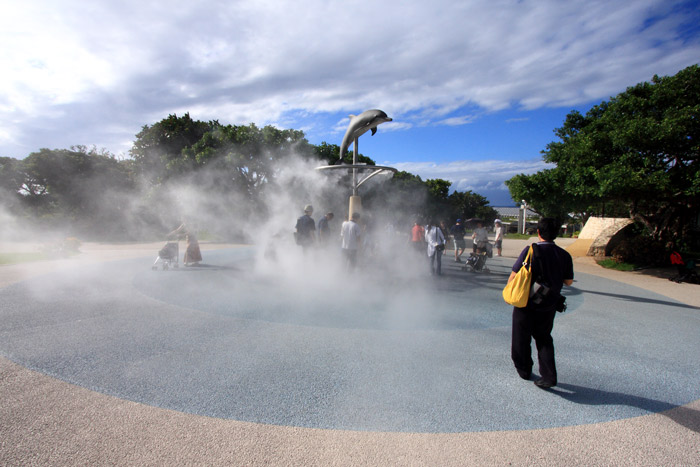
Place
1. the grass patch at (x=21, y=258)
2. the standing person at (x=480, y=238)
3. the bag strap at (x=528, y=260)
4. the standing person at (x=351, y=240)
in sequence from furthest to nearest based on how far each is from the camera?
the grass patch at (x=21, y=258) < the standing person at (x=480, y=238) < the standing person at (x=351, y=240) < the bag strap at (x=528, y=260)

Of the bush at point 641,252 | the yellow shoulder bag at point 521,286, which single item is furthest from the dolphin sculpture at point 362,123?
the bush at point 641,252

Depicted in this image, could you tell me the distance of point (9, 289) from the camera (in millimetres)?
7148

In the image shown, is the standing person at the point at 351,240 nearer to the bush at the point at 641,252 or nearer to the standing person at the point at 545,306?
the standing person at the point at 545,306

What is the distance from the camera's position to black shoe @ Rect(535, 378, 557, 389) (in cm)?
334

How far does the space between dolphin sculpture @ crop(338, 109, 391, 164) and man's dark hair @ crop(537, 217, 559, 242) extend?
25.2 ft

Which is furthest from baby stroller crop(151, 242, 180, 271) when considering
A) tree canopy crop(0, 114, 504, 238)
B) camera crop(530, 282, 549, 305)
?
camera crop(530, 282, 549, 305)

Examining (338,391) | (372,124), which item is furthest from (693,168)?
(338,391)

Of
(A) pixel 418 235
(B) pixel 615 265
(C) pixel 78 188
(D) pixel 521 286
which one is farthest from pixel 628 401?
(C) pixel 78 188

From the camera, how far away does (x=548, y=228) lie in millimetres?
3426

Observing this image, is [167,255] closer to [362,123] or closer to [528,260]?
[362,123]

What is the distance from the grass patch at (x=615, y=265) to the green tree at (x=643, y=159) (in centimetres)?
164

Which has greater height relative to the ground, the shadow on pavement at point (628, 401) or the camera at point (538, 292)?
the camera at point (538, 292)

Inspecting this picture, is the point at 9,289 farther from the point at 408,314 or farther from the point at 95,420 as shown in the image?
the point at 408,314

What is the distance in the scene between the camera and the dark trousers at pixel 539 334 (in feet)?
11.0
